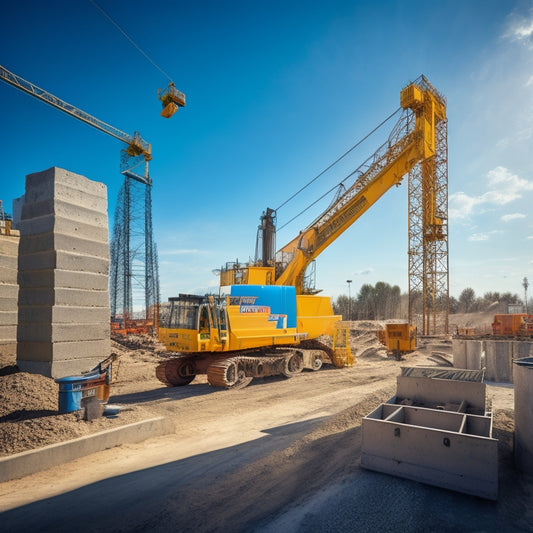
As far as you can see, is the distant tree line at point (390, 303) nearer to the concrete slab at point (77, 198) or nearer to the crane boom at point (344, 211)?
the crane boom at point (344, 211)

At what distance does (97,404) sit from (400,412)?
5.20m

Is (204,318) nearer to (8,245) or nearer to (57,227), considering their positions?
(57,227)

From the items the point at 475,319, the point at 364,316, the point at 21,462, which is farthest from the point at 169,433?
the point at 475,319

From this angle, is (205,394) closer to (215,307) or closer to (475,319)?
(215,307)

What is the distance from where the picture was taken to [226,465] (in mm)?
5461

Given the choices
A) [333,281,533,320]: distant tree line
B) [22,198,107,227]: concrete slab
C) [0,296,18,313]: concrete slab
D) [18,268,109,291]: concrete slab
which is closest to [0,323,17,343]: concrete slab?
[0,296,18,313]: concrete slab

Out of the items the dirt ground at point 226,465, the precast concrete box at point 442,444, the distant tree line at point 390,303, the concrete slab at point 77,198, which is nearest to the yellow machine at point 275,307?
the dirt ground at point 226,465

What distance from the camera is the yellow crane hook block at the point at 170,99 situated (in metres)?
30.7

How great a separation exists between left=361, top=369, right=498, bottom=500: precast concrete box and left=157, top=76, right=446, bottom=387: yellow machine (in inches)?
265

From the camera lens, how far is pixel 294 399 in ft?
32.8

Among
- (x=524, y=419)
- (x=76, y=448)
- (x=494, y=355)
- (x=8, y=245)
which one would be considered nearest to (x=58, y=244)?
(x=8, y=245)

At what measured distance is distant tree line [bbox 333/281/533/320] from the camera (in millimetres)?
54094

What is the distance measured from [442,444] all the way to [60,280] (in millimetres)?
8667

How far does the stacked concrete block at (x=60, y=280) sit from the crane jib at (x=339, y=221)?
33.1ft
